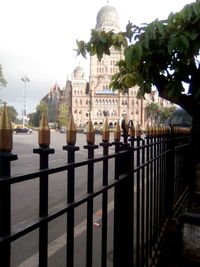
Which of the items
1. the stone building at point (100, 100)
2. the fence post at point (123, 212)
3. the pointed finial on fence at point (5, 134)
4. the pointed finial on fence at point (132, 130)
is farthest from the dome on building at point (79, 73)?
the pointed finial on fence at point (5, 134)

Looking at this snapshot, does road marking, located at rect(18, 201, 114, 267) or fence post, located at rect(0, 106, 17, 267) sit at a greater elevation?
fence post, located at rect(0, 106, 17, 267)

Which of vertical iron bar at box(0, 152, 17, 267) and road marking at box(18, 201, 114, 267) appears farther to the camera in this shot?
road marking at box(18, 201, 114, 267)

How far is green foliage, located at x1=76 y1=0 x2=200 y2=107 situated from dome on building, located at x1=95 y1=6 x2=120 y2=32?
81.8 m

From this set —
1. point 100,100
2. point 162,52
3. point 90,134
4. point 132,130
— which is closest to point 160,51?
point 162,52

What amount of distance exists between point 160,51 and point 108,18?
84374 millimetres

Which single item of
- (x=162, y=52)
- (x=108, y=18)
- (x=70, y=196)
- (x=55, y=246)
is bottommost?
(x=55, y=246)

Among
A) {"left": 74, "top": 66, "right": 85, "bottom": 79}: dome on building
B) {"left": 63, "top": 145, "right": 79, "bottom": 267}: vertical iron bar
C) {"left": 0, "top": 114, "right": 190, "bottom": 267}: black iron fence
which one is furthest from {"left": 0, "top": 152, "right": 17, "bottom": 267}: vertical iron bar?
{"left": 74, "top": 66, "right": 85, "bottom": 79}: dome on building

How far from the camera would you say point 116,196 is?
1972 millimetres

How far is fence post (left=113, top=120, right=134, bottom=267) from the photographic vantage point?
201 cm

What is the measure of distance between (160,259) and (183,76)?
1970 millimetres

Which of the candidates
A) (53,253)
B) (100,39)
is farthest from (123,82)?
(53,253)

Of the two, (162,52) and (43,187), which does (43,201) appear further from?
(162,52)

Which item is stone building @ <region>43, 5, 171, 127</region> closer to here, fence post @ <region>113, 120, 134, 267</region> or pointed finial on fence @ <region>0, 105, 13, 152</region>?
fence post @ <region>113, 120, 134, 267</region>

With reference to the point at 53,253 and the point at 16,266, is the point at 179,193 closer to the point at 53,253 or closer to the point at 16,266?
the point at 53,253
